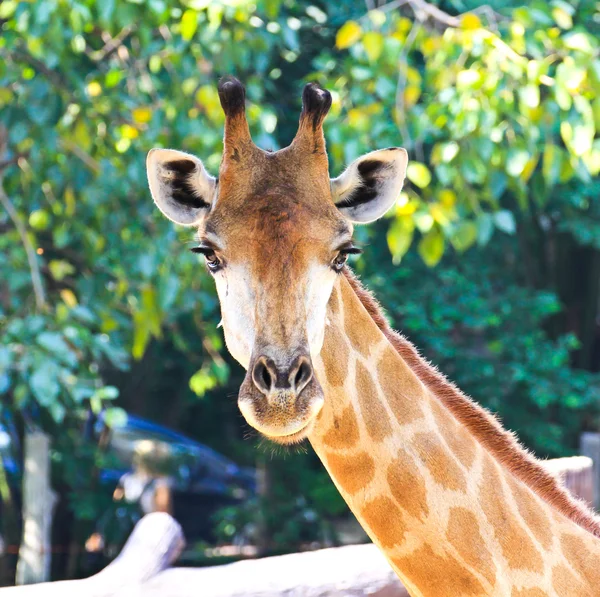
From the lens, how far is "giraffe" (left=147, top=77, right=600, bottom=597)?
6.99 feet

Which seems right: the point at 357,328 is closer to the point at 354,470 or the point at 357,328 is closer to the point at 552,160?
the point at 354,470

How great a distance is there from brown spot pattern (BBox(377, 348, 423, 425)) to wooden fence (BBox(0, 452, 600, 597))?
0.54 m

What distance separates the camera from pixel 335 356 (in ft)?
7.55

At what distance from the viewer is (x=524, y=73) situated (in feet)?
14.1

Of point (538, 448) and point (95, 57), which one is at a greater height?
point (95, 57)

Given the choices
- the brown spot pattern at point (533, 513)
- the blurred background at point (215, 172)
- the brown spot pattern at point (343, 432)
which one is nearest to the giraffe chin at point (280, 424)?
the brown spot pattern at point (343, 432)

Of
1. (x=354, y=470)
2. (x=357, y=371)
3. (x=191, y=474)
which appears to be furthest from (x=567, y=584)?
(x=191, y=474)

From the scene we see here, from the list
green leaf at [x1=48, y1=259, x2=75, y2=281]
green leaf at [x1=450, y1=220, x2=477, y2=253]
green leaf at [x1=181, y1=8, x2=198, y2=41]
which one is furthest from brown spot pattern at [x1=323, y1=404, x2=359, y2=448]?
green leaf at [x1=48, y1=259, x2=75, y2=281]

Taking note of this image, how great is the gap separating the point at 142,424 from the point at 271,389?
26.2ft

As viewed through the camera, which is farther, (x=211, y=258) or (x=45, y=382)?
(x=45, y=382)

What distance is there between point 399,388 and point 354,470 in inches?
9.7

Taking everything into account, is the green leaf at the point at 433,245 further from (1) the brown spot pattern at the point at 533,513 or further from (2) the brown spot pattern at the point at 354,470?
(2) the brown spot pattern at the point at 354,470

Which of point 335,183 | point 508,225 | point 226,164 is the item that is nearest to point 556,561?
point 335,183

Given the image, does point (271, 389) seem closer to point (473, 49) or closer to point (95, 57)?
point (473, 49)
